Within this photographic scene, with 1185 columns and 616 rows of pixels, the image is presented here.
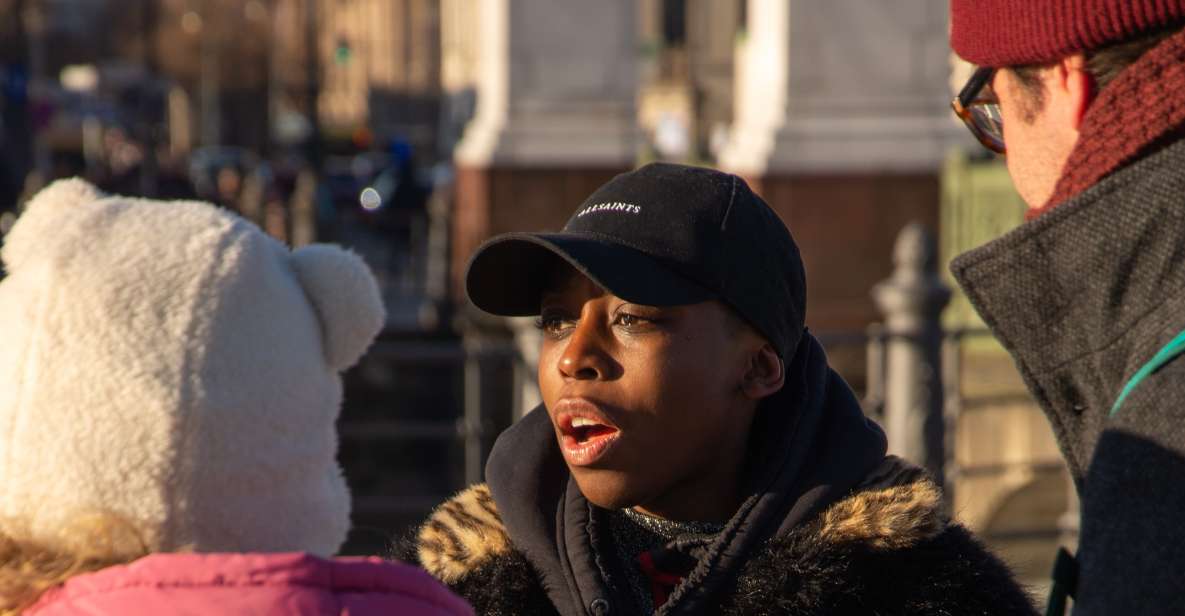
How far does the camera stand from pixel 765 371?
8.94ft

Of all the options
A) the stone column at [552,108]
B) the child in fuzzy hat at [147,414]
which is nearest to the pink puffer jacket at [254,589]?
the child in fuzzy hat at [147,414]

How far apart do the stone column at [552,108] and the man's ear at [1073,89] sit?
40.9 ft

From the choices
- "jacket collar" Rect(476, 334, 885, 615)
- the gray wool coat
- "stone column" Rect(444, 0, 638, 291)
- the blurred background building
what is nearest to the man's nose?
"jacket collar" Rect(476, 334, 885, 615)

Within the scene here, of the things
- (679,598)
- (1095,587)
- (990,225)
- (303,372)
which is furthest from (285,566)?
(990,225)

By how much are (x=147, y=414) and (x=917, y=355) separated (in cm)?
628

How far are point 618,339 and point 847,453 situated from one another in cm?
37

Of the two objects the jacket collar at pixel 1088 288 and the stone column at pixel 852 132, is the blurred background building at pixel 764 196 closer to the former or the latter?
the stone column at pixel 852 132

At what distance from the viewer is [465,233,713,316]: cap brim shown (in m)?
2.56

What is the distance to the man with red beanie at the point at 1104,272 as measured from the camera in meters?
1.96

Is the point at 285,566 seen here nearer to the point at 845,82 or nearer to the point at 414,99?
the point at 845,82

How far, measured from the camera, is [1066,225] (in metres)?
A: 2.18

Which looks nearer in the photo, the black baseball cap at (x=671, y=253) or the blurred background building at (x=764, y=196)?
the black baseball cap at (x=671, y=253)

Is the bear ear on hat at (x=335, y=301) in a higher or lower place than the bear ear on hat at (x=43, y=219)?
lower

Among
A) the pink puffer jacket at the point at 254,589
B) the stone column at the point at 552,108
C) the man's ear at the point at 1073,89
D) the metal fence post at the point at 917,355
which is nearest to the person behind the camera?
the pink puffer jacket at the point at 254,589
